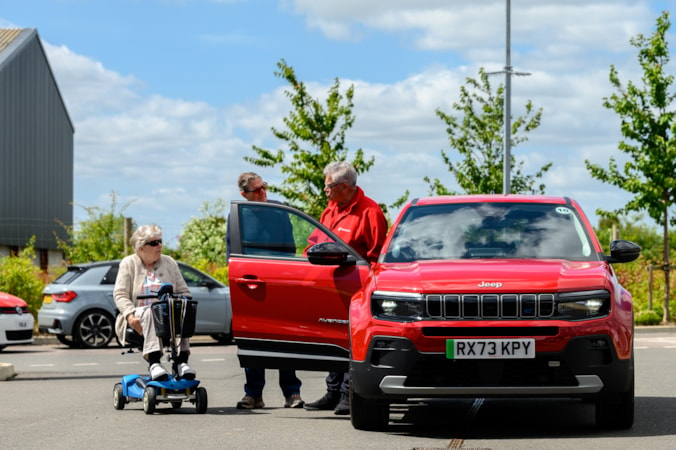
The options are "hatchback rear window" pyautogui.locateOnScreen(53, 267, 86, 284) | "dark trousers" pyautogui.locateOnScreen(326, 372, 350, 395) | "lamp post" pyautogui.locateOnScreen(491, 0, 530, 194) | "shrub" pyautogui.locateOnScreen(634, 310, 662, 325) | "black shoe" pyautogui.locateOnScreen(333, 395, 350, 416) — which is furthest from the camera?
"lamp post" pyautogui.locateOnScreen(491, 0, 530, 194)

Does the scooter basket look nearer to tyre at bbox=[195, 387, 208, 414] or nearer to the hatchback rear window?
tyre at bbox=[195, 387, 208, 414]

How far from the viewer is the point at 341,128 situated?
33938mm

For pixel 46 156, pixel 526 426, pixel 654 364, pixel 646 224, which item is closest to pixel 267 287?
pixel 526 426

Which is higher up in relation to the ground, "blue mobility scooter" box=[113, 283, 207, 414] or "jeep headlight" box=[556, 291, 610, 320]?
"jeep headlight" box=[556, 291, 610, 320]

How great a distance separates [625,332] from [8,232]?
42.3m

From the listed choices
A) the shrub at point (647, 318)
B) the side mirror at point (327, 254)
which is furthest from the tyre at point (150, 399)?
the shrub at point (647, 318)

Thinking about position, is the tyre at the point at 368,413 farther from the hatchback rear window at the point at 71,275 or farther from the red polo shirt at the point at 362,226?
the hatchback rear window at the point at 71,275

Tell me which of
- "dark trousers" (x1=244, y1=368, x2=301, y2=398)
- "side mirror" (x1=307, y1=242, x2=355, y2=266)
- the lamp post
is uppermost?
the lamp post

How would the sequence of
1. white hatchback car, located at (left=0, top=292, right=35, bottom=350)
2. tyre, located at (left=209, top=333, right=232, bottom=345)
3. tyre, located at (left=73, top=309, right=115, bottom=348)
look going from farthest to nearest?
tyre, located at (left=209, top=333, right=232, bottom=345)
tyre, located at (left=73, top=309, right=115, bottom=348)
white hatchback car, located at (left=0, top=292, right=35, bottom=350)

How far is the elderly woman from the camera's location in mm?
10180

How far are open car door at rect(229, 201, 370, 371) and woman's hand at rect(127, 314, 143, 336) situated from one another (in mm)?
879

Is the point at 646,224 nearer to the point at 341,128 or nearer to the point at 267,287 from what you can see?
the point at 341,128

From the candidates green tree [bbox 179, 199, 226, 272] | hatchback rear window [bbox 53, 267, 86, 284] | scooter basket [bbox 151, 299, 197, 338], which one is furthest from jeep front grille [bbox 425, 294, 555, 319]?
green tree [bbox 179, 199, 226, 272]

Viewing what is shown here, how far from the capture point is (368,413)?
880 cm
